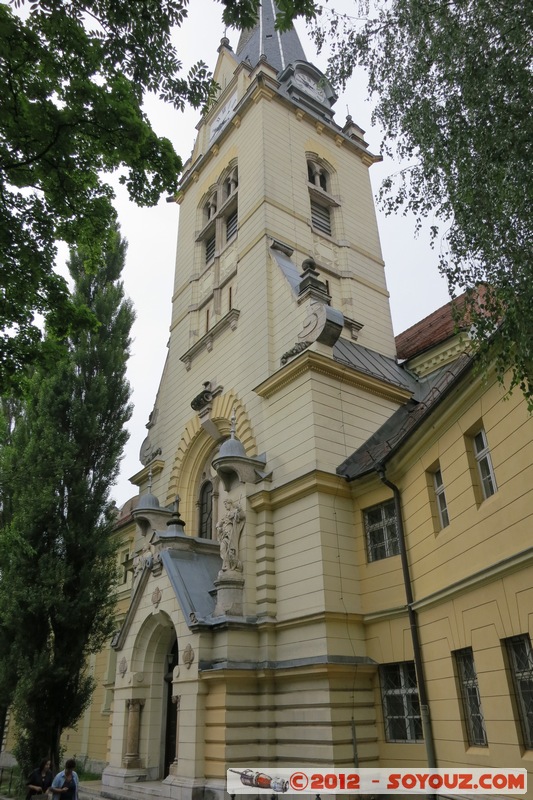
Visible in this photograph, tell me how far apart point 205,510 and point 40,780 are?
885 cm

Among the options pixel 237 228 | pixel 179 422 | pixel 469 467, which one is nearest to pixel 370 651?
pixel 469 467

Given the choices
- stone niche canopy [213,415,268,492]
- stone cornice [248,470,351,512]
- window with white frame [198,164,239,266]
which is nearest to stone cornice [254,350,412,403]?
stone niche canopy [213,415,268,492]

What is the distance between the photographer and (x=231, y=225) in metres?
23.8

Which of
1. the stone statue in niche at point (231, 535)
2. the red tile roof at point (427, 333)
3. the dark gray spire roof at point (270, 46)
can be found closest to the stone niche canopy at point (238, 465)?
the stone statue in niche at point (231, 535)

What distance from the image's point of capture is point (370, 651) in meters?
13.4

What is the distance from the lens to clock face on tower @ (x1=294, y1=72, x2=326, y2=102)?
93.2 ft

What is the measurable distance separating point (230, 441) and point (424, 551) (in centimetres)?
604

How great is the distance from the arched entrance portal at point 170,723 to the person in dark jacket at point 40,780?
11.8ft

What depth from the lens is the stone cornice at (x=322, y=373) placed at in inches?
611

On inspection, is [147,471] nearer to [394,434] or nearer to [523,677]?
[394,434]

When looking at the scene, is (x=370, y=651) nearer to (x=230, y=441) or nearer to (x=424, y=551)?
(x=424, y=551)

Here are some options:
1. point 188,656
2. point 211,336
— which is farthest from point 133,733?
point 211,336

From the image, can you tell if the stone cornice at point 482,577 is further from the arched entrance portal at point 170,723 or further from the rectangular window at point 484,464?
the arched entrance portal at point 170,723

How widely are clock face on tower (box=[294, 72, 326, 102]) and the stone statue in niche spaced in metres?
21.0
